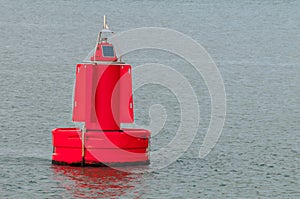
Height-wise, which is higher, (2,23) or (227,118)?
(2,23)

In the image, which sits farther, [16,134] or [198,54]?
[198,54]

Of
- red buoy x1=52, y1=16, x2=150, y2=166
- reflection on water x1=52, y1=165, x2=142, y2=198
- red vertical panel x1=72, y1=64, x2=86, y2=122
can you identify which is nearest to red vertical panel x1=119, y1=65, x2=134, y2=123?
red buoy x1=52, y1=16, x2=150, y2=166

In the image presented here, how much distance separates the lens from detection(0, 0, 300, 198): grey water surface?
32.1 meters

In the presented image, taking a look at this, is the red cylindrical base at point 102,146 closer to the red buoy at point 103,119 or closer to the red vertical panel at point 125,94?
the red buoy at point 103,119

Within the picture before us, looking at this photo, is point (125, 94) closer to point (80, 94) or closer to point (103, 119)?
point (103, 119)

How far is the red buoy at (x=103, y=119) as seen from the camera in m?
32.4

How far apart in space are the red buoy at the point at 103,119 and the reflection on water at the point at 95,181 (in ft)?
1.08

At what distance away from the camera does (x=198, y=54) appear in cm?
9500

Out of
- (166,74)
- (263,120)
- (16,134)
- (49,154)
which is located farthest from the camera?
(166,74)

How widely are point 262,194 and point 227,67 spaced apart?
52472 mm

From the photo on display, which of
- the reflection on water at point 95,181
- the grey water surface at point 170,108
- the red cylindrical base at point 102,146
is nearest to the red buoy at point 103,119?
the red cylindrical base at point 102,146

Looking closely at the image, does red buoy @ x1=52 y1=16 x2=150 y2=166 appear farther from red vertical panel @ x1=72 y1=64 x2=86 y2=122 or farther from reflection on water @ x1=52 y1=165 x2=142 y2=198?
reflection on water @ x1=52 y1=165 x2=142 y2=198

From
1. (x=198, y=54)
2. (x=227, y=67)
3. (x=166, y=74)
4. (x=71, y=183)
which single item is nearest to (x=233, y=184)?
(x=71, y=183)

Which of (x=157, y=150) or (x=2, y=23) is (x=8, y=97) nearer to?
(x=157, y=150)
